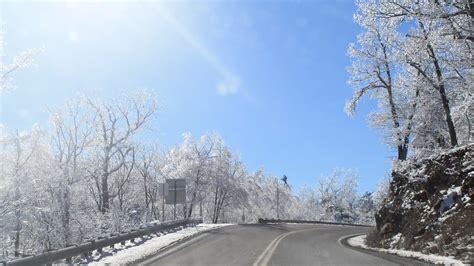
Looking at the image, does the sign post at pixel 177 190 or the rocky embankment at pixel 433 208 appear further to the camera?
the sign post at pixel 177 190

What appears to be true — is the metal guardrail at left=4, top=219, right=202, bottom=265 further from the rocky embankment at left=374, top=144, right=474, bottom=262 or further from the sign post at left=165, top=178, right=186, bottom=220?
the rocky embankment at left=374, top=144, right=474, bottom=262

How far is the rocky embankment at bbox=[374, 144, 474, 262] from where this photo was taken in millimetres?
13836

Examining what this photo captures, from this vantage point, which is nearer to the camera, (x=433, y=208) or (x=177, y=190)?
(x=433, y=208)

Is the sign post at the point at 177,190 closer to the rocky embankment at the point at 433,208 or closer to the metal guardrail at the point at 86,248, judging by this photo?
the metal guardrail at the point at 86,248

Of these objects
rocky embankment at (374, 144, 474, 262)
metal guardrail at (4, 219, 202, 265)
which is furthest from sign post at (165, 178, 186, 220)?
rocky embankment at (374, 144, 474, 262)

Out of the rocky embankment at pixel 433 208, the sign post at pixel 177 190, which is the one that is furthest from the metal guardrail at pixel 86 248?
the rocky embankment at pixel 433 208

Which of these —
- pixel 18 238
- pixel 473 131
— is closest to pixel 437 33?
pixel 473 131

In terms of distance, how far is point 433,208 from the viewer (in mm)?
16766

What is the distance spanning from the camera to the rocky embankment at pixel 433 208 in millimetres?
13836

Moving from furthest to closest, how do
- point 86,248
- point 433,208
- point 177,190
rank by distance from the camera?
point 177,190, point 433,208, point 86,248

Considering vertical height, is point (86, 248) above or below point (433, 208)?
below

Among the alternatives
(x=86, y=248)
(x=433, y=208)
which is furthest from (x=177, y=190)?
(x=433, y=208)

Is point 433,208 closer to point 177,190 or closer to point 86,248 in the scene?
point 86,248

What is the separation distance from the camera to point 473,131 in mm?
22891
